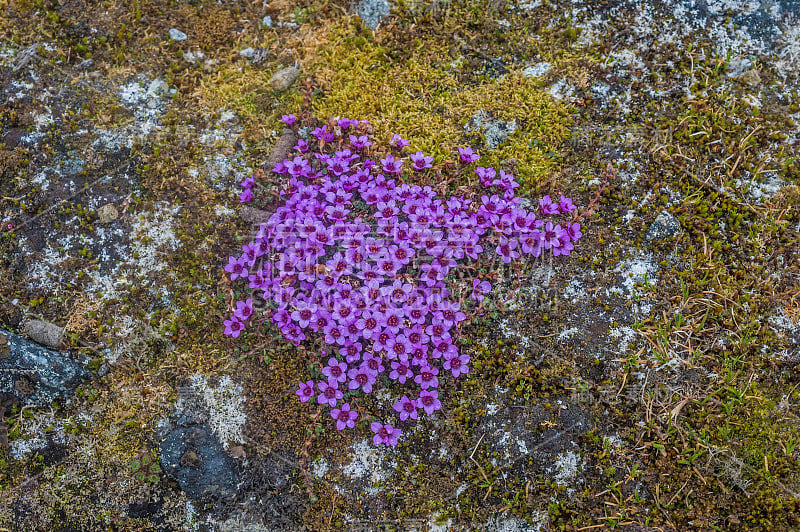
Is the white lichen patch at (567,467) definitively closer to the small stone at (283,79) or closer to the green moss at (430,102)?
the green moss at (430,102)

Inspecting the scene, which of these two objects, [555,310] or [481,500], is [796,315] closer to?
[555,310]

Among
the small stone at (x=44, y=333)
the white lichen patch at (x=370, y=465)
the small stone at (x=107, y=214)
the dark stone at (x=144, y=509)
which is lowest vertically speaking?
the white lichen patch at (x=370, y=465)

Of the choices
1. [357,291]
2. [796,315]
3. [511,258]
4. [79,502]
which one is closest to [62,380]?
[79,502]

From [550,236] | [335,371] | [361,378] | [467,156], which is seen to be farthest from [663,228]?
[335,371]

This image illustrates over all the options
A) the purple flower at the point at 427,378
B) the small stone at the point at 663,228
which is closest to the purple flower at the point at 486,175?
the small stone at the point at 663,228

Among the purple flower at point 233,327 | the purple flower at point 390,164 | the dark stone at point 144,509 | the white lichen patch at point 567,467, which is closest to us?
the white lichen patch at point 567,467

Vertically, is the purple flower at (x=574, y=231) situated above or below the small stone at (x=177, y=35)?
below

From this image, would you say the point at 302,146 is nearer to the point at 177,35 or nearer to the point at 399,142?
the point at 399,142
